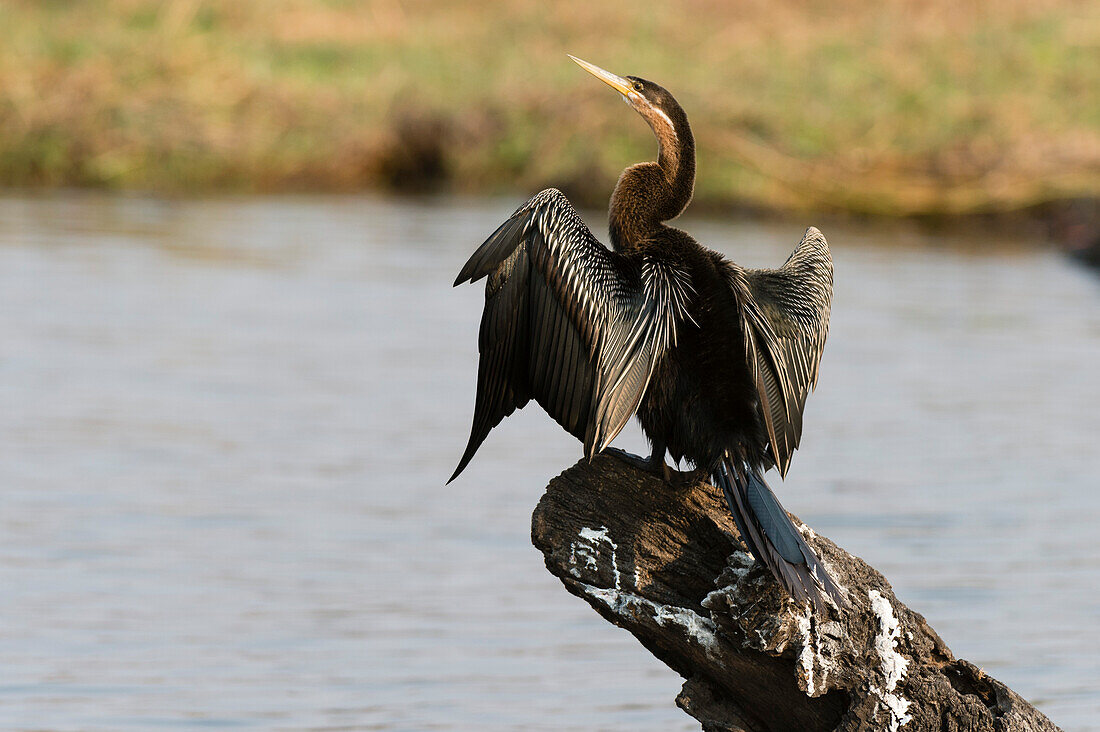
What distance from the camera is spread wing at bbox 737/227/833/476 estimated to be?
3988 millimetres

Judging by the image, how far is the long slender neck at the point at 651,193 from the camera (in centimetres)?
429

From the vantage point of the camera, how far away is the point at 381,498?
7.51 metres

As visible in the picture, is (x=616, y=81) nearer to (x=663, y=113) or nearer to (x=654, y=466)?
(x=663, y=113)

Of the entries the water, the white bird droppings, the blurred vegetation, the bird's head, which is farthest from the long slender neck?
the blurred vegetation

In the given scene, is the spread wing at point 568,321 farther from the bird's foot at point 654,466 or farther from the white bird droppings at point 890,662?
the white bird droppings at point 890,662

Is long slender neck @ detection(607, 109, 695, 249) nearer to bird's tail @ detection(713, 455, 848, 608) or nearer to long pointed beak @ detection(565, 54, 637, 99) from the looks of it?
long pointed beak @ detection(565, 54, 637, 99)

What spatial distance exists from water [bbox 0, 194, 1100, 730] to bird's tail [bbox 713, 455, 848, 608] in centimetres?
156

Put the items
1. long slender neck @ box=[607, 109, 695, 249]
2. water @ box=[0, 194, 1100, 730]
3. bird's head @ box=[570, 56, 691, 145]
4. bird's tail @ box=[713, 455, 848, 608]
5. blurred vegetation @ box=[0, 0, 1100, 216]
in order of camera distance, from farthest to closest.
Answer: blurred vegetation @ box=[0, 0, 1100, 216], water @ box=[0, 194, 1100, 730], bird's head @ box=[570, 56, 691, 145], long slender neck @ box=[607, 109, 695, 249], bird's tail @ box=[713, 455, 848, 608]

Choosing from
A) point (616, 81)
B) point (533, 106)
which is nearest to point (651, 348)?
point (616, 81)

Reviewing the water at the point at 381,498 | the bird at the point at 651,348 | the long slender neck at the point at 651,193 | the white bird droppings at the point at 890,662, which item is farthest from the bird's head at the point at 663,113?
the water at the point at 381,498

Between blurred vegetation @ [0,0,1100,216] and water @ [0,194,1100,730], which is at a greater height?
blurred vegetation @ [0,0,1100,216]

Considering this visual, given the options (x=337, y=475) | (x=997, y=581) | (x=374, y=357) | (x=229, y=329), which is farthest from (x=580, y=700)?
(x=229, y=329)

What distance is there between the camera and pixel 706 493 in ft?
13.1

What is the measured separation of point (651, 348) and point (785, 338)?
407mm
